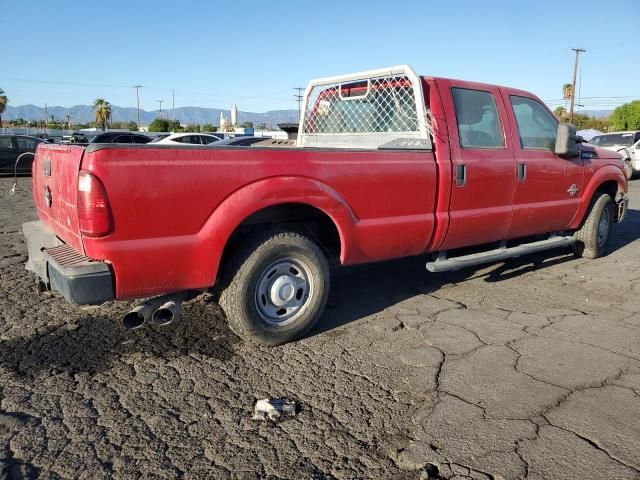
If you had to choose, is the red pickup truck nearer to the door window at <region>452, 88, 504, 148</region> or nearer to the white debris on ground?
the door window at <region>452, 88, 504, 148</region>

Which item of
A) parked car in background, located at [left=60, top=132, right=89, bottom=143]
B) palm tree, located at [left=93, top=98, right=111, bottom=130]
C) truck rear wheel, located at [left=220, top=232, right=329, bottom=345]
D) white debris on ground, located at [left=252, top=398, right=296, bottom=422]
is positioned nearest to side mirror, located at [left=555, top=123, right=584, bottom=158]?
truck rear wheel, located at [left=220, top=232, right=329, bottom=345]

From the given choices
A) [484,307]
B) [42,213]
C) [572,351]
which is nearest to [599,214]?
[484,307]

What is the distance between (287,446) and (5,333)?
258cm

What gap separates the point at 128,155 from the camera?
302 centimetres

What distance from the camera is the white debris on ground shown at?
2.88 meters

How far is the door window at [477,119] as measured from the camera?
4.78 m

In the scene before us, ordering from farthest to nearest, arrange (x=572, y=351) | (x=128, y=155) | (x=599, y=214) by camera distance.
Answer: (x=599, y=214) < (x=572, y=351) < (x=128, y=155)

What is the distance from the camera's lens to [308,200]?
12.1ft

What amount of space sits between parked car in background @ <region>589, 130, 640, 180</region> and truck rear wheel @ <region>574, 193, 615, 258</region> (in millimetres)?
12469

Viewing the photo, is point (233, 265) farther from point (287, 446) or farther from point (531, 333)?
point (531, 333)

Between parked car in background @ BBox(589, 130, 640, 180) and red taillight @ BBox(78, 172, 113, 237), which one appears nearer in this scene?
Answer: red taillight @ BBox(78, 172, 113, 237)

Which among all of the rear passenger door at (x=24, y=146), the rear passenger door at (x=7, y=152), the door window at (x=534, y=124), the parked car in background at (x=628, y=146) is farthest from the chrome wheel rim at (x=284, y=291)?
the rear passenger door at (x=7, y=152)

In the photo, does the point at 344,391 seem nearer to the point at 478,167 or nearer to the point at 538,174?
the point at 478,167

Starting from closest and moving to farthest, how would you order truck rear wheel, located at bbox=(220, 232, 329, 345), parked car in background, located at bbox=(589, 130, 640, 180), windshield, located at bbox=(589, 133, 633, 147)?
truck rear wheel, located at bbox=(220, 232, 329, 345) < parked car in background, located at bbox=(589, 130, 640, 180) < windshield, located at bbox=(589, 133, 633, 147)
